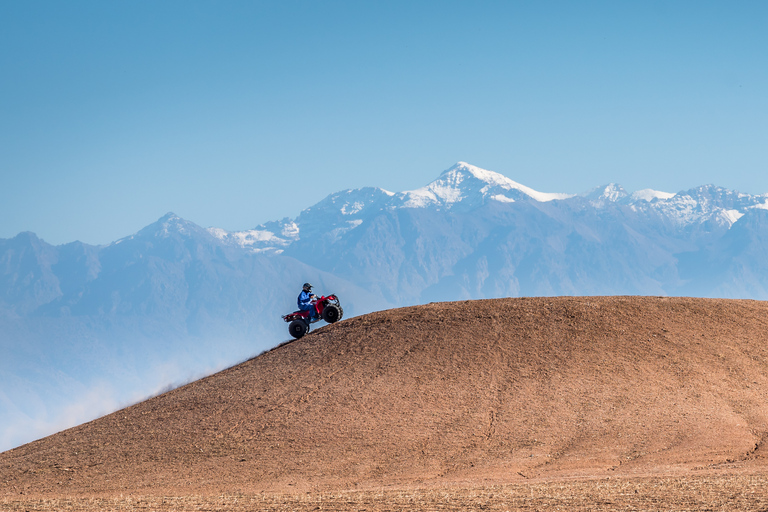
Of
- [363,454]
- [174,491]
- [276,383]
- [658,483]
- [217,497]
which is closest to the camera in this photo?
[658,483]

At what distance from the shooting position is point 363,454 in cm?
2738

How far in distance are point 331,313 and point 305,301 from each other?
1.60 m

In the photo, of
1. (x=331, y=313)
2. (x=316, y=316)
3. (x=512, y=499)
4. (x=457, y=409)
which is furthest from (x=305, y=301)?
(x=512, y=499)

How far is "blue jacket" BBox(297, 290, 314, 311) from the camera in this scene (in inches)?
1587

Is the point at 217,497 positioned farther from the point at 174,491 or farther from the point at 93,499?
the point at 93,499

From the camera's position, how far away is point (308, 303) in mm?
40656

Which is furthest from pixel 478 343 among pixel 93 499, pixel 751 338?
pixel 93 499

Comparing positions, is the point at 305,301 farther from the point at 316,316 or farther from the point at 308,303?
the point at 316,316

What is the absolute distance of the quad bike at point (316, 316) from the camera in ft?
134

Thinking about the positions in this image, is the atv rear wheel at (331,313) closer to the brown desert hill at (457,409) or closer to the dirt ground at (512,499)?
the brown desert hill at (457,409)

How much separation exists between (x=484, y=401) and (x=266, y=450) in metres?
8.98

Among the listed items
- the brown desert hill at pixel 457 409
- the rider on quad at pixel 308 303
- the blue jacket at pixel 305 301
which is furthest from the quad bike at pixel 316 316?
the brown desert hill at pixel 457 409

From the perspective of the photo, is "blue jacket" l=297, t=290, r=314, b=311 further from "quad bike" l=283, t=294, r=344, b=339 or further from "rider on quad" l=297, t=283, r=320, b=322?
"quad bike" l=283, t=294, r=344, b=339

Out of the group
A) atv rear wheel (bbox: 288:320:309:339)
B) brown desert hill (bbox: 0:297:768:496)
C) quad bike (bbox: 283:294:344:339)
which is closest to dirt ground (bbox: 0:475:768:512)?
brown desert hill (bbox: 0:297:768:496)
